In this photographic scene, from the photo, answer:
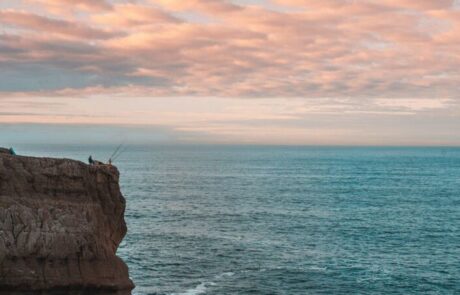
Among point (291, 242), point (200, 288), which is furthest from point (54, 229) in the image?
point (291, 242)

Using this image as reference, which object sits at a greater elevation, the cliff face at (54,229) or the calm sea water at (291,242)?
the cliff face at (54,229)

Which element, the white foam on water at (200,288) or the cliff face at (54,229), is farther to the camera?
the white foam on water at (200,288)

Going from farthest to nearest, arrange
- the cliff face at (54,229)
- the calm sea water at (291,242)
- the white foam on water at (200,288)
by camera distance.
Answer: the calm sea water at (291,242) → the white foam on water at (200,288) → the cliff face at (54,229)

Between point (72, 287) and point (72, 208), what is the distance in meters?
5.24

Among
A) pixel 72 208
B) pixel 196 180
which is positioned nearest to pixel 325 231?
pixel 72 208

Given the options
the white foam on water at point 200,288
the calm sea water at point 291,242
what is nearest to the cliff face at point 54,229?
the white foam on water at point 200,288

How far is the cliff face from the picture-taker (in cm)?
3803

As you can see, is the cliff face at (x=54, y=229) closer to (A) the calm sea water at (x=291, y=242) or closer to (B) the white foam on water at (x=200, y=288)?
(B) the white foam on water at (x=200, y=288)

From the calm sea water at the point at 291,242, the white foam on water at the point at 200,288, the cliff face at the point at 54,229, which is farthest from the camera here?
the calm sea water at the point at 291,242

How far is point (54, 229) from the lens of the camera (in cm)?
3875

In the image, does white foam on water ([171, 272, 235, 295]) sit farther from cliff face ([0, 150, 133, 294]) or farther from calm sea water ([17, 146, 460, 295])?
cliff face ([0, 150, 133, 294])

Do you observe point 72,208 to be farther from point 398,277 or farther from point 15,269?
point 398,277

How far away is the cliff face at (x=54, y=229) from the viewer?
3803 centimetres

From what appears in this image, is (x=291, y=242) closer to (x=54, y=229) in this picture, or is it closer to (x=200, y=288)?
(x=200, y=288)
